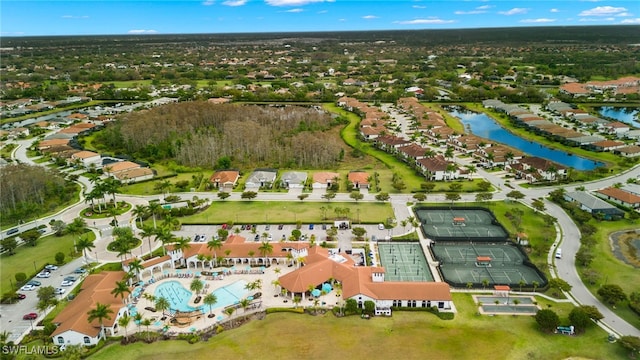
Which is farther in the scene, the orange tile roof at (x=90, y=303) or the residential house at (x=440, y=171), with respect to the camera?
the residential house at (x=440, y=171)

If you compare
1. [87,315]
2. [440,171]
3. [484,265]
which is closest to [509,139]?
[440,171]

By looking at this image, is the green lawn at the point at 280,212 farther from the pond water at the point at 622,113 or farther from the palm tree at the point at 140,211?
the pond water at the point at 622,113

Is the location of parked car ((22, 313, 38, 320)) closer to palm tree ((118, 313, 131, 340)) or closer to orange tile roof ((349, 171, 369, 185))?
palm tree ((118, 313, 131, 340))

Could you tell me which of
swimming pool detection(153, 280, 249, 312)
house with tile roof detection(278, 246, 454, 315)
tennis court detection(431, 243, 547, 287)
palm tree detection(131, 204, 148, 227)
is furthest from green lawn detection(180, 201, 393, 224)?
swimming pool detection(153, 280, 249, 312)

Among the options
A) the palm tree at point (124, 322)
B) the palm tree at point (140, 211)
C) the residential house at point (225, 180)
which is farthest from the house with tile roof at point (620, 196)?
the palm tree at point (140, 211)

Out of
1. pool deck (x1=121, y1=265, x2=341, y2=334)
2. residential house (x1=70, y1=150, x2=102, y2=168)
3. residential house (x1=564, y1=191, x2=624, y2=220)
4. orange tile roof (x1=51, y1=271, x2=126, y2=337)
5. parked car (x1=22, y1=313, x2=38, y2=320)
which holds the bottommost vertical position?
pool deck (x1=121, y1=265, x2=341, y2=334)

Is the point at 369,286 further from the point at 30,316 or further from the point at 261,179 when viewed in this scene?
the point at 261,179
